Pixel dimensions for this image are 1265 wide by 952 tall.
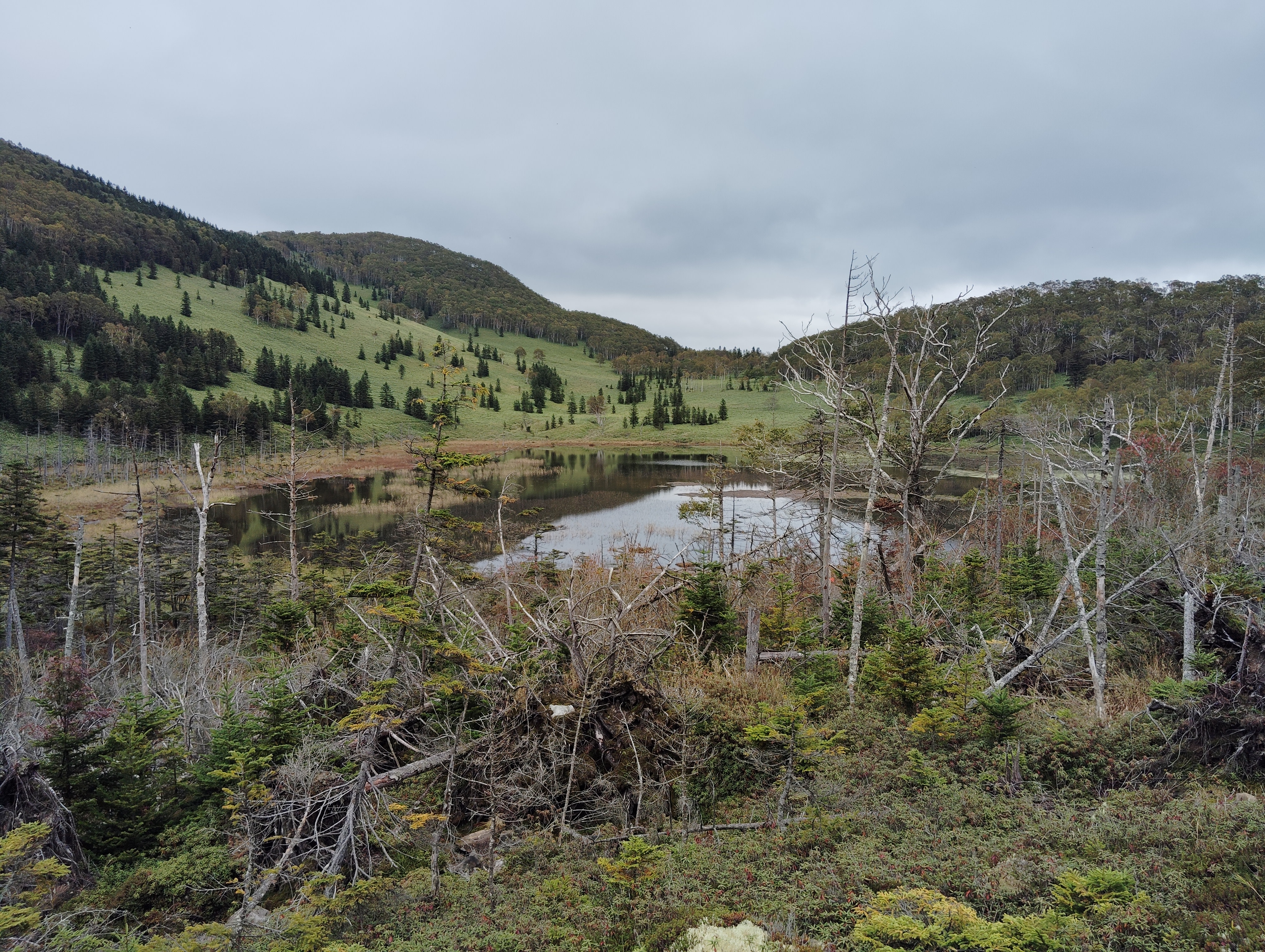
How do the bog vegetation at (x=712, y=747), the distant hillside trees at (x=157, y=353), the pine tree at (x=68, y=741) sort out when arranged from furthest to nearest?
the distant hillside trees at (x=157, y=353) < the pine tree at (x=68, y=741) < the bog vegetation at (x=712, y=747)

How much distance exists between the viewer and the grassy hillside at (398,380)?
265ft

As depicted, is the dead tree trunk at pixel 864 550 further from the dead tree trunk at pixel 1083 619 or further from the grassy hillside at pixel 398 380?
the grassy hillside at pixel 398 380

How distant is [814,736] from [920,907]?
102 inches

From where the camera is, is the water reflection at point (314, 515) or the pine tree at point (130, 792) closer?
the pine tree at point (130, 792)

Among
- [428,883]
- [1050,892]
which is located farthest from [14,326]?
[1050,892]

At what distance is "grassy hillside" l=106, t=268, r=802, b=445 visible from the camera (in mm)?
80688

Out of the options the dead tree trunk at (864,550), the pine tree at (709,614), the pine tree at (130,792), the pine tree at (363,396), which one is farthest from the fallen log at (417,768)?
the pine tree at (363,396)

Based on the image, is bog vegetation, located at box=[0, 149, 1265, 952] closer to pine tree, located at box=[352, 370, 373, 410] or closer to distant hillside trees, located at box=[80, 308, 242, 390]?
pine tree, located at box=[352, 370, 373, 410]

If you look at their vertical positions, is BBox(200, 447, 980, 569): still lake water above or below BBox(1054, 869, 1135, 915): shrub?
below

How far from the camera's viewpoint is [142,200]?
156 meters

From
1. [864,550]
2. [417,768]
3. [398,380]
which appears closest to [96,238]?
[398,380]

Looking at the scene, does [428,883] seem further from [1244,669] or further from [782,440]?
[782,440]

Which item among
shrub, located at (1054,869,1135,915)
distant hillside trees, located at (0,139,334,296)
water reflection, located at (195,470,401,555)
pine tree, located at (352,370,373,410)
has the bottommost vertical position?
water reflection, located at (195,470,401,555)

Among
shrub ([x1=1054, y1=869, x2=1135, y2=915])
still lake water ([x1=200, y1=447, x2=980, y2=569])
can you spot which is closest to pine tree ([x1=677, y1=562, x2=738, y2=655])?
still lake water ([x1=200, y1=447, x2=980, y2=569])
